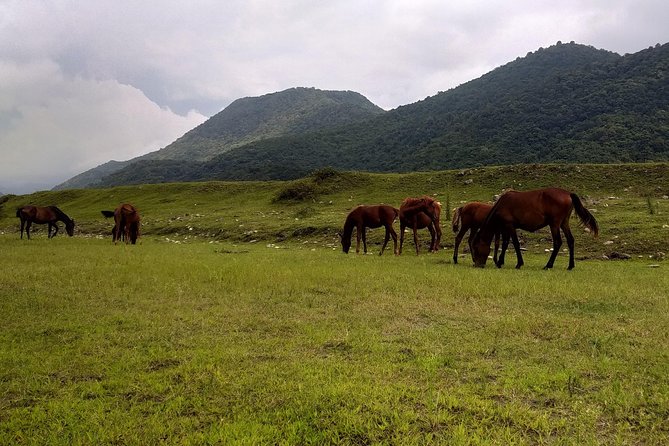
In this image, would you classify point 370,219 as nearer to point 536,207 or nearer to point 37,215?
point 536,207

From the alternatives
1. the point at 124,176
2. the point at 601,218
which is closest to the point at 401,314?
the point at 601,218

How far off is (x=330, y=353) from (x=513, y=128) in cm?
9021

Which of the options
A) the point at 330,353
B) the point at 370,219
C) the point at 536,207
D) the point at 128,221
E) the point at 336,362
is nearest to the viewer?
the point at 336,362

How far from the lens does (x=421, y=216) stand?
20109 mm

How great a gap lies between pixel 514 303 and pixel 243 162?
131387 millimetres

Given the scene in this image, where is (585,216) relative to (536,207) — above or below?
below

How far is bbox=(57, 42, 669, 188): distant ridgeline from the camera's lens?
68312 mm

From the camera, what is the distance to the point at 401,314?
821 centimetres

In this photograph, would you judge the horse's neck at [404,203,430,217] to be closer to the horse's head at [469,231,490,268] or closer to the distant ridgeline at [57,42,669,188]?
the horse's head at [469,231,490,268]

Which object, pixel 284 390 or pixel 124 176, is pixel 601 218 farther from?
pixel 124 176

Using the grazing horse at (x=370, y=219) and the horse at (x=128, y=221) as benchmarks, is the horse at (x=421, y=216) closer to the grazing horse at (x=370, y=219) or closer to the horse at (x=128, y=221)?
the grazing horse at (x=370, y=219)

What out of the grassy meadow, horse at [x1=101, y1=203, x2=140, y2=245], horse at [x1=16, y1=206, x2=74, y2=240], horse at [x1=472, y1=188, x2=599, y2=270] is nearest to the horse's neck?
horse at [x1=472, y1=188, x2=599, y2=270]

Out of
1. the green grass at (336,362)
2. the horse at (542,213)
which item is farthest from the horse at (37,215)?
the horse at (542,213)

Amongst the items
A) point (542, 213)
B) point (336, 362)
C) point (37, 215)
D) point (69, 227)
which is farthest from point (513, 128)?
point (336, 362)
